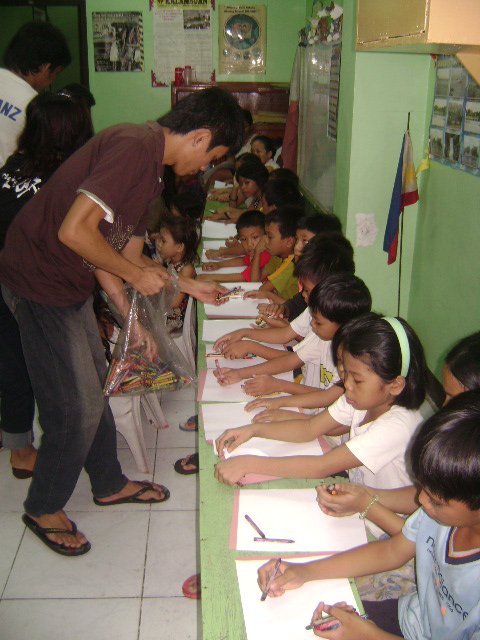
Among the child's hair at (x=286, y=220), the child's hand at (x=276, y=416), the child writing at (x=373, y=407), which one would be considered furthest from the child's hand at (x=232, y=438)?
the child's hair at (x=286, y=220)

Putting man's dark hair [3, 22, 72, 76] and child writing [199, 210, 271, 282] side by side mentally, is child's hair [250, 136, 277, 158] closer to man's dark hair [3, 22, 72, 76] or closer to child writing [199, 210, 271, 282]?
child writing [199, 210, 271, 282]

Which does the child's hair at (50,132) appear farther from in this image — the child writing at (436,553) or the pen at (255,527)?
the child writing at (436,553)

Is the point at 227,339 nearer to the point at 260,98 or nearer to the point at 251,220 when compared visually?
the point at 251,220

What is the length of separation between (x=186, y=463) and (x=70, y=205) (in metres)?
1.31

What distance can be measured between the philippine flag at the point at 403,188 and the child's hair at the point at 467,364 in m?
1.59

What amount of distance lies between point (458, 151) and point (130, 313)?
1611 millimetres

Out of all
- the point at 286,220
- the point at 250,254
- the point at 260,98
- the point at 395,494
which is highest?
the point at 260,98

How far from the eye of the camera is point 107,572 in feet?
6.80

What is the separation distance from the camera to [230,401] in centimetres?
173

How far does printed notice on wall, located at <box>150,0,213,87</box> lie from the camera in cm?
576

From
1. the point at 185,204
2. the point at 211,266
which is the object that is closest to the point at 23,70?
the point at 211,266

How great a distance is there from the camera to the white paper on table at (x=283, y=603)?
100 cm

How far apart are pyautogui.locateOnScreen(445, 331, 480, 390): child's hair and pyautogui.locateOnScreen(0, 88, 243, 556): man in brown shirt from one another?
0.83 m

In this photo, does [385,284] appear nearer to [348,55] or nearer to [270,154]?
[348,55]
